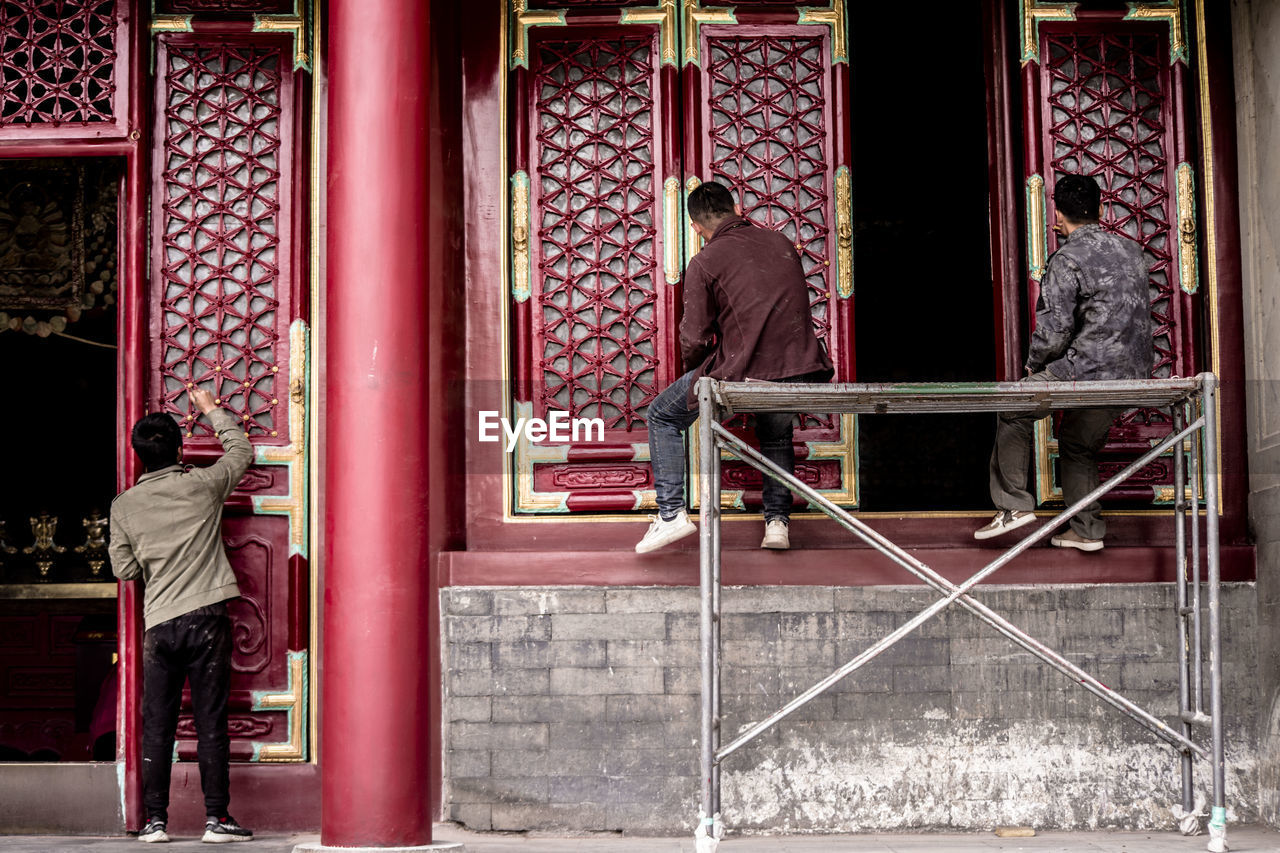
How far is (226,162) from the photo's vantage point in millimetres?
7488

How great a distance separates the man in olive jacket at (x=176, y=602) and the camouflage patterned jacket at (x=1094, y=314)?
372 cm

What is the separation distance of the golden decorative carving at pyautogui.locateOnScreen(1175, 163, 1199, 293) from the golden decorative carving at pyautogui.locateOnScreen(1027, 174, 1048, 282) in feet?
2.19

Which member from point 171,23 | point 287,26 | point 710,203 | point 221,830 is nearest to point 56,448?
point 171,23

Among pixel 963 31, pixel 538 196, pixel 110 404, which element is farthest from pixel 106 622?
pixel 963 31

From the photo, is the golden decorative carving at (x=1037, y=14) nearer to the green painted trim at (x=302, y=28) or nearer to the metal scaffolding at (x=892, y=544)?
the metal scaffolding at (x=892, y=544)

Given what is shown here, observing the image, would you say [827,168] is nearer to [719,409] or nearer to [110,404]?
[719,409]

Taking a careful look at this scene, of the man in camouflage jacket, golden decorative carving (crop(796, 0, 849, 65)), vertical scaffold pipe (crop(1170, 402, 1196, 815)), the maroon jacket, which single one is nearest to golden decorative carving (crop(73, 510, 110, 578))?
the maroon jacket

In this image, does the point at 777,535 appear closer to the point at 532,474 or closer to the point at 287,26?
the point at 532,474

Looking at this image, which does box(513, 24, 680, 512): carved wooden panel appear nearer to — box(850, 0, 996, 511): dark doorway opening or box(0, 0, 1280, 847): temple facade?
box(0, 0, 1280, 847): temple facade

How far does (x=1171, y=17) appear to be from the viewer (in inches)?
299

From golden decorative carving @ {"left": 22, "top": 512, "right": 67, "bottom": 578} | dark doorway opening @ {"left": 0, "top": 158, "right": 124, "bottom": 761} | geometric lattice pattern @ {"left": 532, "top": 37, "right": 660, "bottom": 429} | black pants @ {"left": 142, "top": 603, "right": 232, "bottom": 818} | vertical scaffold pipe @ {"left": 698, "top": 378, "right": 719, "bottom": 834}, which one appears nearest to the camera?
vertical scaffold pipe @ {"left": 698, "top": 378, "right": 719, "bottom": 834}

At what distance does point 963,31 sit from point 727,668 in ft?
18.8

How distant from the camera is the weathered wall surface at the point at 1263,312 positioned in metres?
6.96

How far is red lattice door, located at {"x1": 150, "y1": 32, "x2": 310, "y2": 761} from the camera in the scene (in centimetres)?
723
